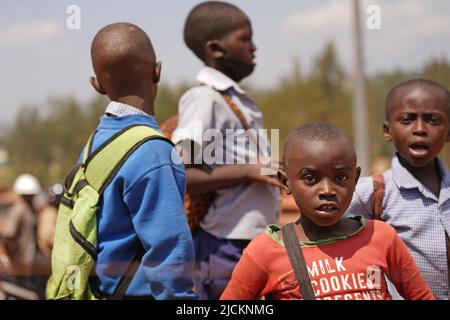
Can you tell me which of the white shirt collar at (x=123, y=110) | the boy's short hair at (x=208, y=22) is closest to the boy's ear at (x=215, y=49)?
the boy's short hair at (x=208, y=22)

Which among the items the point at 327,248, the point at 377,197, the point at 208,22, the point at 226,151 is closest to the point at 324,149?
the point at 327,248

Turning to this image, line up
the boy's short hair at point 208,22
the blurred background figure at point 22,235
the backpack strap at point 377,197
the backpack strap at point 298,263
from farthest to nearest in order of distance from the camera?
the blurred background figure at point 22,235, the boy's short hair at point 208,22, the backpack strap at point 377,197, the backpack strap at point 298,263

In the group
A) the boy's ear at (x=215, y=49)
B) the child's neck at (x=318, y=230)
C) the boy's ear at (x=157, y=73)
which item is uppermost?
the boy's ear at (x=157, y=73)

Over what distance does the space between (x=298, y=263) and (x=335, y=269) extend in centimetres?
11

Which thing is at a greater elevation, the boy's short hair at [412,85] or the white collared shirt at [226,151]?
the boy's short hair at [412,85]

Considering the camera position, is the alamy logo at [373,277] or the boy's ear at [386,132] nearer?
the alamy logo at [373,277]

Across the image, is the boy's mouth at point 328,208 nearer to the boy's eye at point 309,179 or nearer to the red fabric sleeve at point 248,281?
the boy's eye at point 309,179

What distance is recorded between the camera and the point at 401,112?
273 cm

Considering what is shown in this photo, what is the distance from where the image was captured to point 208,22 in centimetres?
332

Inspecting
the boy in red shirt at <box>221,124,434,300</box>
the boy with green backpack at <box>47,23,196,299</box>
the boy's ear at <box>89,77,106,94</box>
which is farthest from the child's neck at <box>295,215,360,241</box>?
the boy's ear at <box>89,77,106,94</box>

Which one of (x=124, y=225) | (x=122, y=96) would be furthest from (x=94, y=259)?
(x=122, y=96)

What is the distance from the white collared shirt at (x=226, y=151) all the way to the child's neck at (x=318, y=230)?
0.83 meters

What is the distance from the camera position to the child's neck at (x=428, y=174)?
2678 mm
